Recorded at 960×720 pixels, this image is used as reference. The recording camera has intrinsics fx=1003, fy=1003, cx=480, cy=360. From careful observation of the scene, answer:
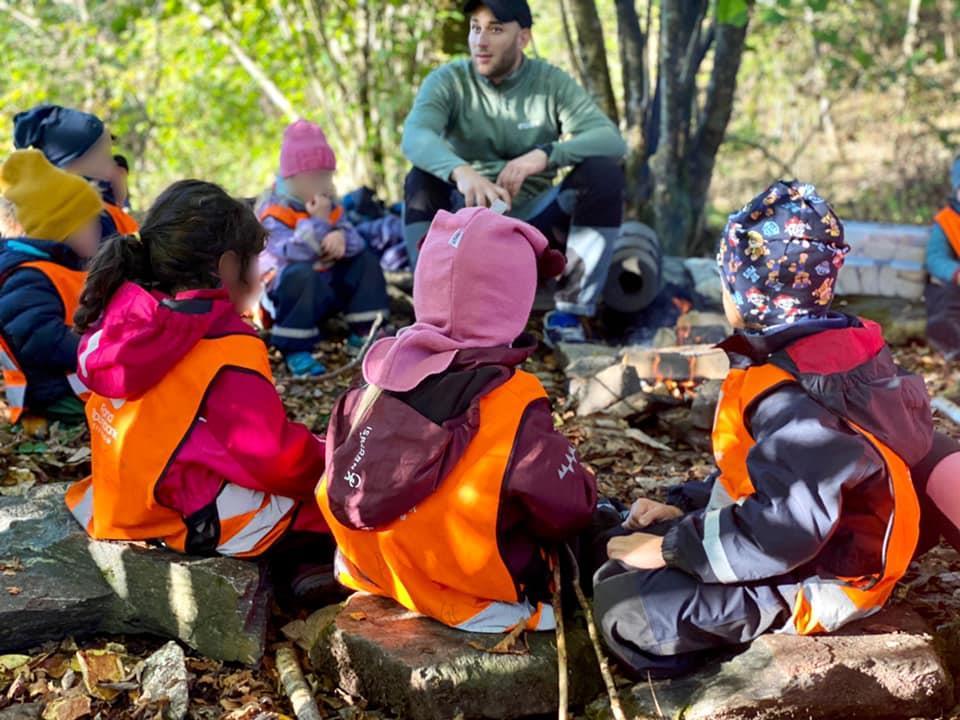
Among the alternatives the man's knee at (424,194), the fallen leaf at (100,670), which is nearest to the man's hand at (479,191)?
the man's knee at (424,194)

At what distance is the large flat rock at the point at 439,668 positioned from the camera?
8.73ft

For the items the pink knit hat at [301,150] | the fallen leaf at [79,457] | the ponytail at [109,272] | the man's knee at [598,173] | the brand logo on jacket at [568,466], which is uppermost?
the pink knit hat at [301,150]

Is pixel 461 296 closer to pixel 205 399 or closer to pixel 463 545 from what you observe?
pixel 463 545

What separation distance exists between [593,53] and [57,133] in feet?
12.9

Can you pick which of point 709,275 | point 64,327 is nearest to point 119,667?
point 64,327

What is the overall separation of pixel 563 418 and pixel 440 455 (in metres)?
2.21

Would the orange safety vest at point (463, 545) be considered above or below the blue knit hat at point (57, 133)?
below

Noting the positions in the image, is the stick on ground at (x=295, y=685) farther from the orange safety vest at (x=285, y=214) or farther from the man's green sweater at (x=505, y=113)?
the man's green sweater at (x=505, y=113)

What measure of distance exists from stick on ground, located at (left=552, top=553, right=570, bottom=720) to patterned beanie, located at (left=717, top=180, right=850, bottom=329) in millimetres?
916

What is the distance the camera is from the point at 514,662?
2.71 metres

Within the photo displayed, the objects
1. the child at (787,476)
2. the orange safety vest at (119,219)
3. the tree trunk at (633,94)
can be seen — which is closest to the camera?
the child at (787,476)

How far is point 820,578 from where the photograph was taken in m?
2.64

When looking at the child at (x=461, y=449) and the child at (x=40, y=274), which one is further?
the child at (x=40, y=274)

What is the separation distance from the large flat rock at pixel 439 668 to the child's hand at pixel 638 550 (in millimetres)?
261
